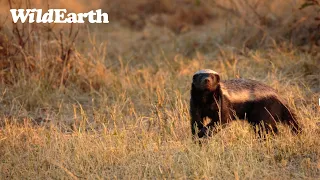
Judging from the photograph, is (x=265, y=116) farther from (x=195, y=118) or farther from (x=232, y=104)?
(x=195, y=118)

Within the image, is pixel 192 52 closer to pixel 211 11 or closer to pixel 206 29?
pixel 206 29

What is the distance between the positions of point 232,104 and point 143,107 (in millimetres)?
1716

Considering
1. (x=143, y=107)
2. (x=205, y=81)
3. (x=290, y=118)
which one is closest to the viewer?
(x=205, y=81)

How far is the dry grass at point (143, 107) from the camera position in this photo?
5074 mm

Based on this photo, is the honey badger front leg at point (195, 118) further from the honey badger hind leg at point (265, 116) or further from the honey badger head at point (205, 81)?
the honey badger hind leg at point (265, 116)

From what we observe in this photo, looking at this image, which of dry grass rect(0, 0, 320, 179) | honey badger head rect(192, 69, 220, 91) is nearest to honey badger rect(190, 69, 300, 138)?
honey badger head rect(192, 69, 220, 91)

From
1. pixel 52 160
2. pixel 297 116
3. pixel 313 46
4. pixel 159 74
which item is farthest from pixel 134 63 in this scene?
pixel 52 160

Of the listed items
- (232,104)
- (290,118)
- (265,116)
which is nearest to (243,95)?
(232,104)

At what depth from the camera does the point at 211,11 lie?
42.8ft

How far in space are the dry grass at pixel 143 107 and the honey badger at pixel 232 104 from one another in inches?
5.4

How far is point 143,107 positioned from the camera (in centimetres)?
741

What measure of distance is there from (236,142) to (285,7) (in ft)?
19.5

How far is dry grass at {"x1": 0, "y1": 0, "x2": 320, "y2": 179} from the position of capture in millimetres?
5074

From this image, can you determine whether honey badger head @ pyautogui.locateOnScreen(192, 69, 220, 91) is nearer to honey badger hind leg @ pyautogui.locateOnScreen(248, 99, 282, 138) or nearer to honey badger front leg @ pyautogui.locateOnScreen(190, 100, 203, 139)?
honey badger front leg @ pyautogui.locateOnScreen(190, 100, 203, 139)
